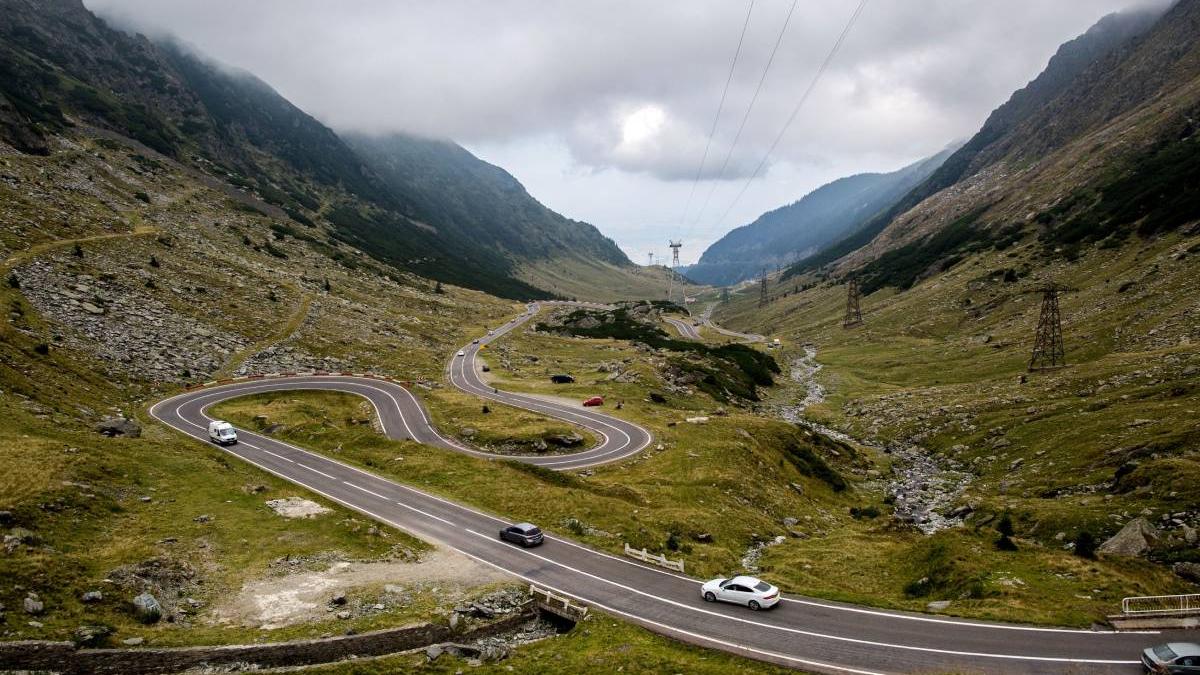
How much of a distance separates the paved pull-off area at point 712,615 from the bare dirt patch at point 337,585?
Result: 199 cm

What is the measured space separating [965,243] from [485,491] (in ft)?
656

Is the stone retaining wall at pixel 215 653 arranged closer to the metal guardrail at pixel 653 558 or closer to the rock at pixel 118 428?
the metal guardrail at pixel 653 558

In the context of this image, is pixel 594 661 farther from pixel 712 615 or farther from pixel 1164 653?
pixel 1164 653

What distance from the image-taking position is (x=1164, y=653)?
70.7 ft

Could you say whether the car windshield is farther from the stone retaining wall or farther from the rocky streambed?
the stone retaining wall

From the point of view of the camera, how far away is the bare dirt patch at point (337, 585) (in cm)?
2712

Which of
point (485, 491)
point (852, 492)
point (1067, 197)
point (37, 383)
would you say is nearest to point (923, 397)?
point (852, 492)

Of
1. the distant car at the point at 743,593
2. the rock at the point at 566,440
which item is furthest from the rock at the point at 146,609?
the rock at the point at 566,440

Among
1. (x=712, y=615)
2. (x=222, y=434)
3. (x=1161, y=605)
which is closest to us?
(x=1161, y=605)

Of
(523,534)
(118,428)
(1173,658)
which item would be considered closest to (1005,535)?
(1173,658)

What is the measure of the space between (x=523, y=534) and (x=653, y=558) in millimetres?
8748

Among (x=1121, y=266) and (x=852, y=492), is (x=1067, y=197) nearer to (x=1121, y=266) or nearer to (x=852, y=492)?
(x=1121, y=266)

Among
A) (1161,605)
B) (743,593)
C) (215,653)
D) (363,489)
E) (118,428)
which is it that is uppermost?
(1161,605)

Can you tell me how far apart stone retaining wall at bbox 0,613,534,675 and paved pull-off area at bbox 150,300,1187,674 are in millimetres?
8154
